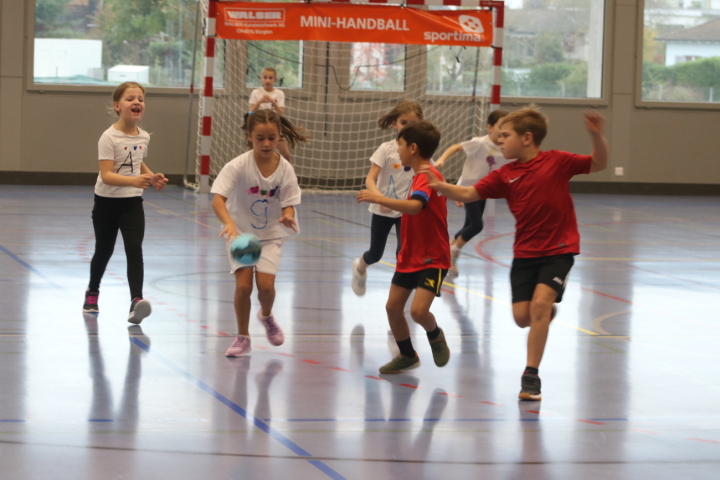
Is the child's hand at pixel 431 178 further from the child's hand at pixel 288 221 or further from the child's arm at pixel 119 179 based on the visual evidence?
the child's arm at pixel 119 179

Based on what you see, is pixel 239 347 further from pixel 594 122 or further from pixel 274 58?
pixel 274 58

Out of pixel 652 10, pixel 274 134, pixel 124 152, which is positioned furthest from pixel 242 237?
pixel 652 10

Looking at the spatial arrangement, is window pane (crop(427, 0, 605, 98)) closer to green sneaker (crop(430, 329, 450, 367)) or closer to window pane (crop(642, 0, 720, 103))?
window pane (crop(642, 0, 720, 103))

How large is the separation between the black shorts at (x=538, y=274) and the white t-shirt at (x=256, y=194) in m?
1.26

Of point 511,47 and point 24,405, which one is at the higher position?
point 511,47

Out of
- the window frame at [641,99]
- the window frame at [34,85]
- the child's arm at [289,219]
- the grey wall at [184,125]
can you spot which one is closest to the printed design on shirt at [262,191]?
the child's arm at [289,219]

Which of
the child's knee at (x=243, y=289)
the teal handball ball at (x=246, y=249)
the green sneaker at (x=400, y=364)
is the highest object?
the teal handball ball at (x=246, y=249)

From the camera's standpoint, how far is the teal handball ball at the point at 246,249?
4621 millimetres

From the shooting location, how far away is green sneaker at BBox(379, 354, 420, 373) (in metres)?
4.50

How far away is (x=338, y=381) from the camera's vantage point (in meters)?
4.28

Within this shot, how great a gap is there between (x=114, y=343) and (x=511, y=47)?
12881 millimetres

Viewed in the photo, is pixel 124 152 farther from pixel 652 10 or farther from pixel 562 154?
pixel 652 10

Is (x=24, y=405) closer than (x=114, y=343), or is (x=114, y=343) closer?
(x=24, y=405)

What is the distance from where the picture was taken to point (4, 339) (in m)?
4.81
